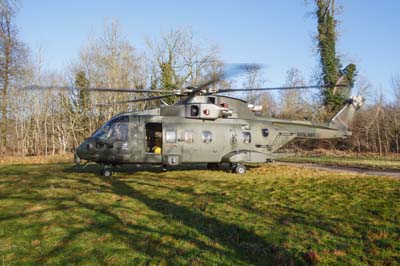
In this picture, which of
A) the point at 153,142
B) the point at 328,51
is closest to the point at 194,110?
the point at 153,142

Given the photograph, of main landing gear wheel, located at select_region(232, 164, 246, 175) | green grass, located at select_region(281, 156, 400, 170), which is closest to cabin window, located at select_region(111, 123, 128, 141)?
main landing gear wheel, located at select_region(232, 164, 246, 175)

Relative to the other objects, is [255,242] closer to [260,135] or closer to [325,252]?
[325,252]

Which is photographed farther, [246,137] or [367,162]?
[367,162]

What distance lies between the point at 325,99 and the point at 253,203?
27.7 meters

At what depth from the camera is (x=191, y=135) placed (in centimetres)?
1305

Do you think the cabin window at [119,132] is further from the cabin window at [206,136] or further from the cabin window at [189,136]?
the cabin window at [206,136]

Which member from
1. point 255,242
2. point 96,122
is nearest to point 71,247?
point 255,242

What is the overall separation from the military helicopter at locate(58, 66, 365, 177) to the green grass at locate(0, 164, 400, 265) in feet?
8.43

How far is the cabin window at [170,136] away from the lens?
12.7 metres

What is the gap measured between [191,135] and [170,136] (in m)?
0.94

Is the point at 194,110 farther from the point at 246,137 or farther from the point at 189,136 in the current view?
the point at 246,137

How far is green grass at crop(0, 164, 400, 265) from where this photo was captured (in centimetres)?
447

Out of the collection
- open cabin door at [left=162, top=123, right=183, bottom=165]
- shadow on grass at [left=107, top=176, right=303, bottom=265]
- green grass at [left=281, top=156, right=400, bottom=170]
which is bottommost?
shadow on grass at [left=107, top=176, right=303, bottom=265]

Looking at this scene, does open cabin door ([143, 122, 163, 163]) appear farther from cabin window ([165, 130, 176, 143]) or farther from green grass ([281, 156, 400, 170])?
green grass ([281, 156, 400, 170])
